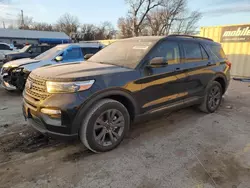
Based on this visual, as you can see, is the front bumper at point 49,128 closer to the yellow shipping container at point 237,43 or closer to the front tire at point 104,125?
the front tire at point 104,125

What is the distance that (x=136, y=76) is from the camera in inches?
122

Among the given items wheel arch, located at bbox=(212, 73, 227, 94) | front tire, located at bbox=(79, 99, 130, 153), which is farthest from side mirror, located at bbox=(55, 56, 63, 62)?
wheel arch, located at bbox=(212, 73, 227, 94)

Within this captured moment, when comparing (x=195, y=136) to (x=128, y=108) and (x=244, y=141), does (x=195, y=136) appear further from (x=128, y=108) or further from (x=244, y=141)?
(x=128, y=108)

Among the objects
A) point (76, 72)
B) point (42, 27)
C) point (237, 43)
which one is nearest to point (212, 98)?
point (76, 72)

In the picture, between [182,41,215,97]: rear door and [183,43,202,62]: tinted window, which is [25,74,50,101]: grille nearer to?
[182,41,215,97]: rear door

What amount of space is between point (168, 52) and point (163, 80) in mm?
→ 603

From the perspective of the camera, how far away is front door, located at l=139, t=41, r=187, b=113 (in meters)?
3.24

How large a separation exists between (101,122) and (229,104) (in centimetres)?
443

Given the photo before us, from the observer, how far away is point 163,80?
3.47 metres

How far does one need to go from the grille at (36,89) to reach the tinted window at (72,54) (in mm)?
4069

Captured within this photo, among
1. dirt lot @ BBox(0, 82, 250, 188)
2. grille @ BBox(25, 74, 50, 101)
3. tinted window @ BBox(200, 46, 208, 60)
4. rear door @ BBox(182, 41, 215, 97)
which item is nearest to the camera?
dirt lot @ BBox(0, 82, 250, 188)

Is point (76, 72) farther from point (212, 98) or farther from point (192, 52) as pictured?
point (212, 98)

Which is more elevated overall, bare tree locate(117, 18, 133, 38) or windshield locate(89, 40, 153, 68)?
bare tree locate(117, 18, 133, 38)

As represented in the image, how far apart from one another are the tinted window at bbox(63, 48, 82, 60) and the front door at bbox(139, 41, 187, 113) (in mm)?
4333
